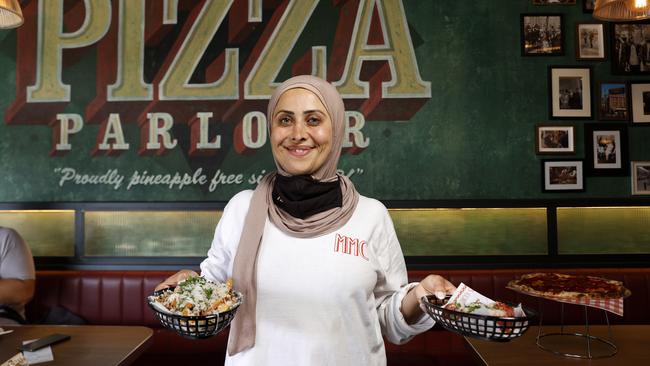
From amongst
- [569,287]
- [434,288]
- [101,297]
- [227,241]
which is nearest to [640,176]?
[569,287]

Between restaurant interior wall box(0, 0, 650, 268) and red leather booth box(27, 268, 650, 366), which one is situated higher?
restaurant interior wall box(0, 0, 650, 268)

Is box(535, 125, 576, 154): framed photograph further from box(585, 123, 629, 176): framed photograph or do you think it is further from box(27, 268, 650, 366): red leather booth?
box(27, 268, 650, 366): red leather booth

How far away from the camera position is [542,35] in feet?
11.3

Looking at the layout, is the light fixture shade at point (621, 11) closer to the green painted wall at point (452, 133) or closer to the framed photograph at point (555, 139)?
the green painted wall at point (452, 133)

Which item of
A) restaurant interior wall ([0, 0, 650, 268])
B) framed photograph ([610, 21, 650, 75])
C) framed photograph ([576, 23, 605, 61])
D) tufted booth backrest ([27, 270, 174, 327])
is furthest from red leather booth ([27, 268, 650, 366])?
framed photograph ([576, 23, 605, 61])

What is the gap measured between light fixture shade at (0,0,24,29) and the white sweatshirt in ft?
6.53

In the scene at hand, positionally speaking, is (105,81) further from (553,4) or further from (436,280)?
(553,4)

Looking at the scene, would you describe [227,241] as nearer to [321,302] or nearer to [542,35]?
[321,302]

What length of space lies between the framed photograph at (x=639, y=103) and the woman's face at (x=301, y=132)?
3.28 m

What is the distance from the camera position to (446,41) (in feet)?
11.5

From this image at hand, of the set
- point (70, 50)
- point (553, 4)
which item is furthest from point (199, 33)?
point (553, 4)

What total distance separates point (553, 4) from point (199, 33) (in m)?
2.94

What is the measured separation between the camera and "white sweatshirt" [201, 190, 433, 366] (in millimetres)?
1204

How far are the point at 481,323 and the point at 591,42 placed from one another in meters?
3.24
